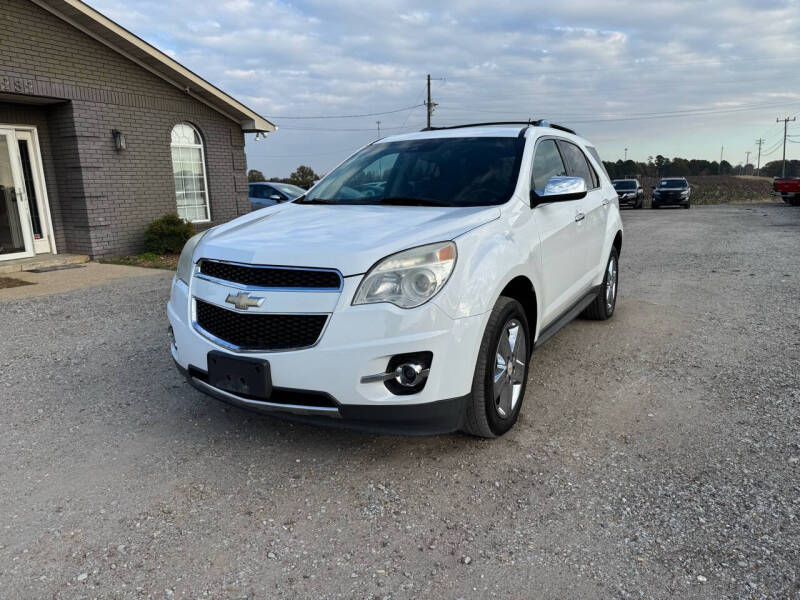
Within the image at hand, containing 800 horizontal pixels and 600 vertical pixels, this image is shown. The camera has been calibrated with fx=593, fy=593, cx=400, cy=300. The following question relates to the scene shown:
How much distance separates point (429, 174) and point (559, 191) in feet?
3.09

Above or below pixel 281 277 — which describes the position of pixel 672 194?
below

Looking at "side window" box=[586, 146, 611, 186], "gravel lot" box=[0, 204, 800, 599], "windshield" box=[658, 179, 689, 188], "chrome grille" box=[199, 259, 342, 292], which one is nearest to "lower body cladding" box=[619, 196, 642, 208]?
"windshield" box=[658, 179, 689, 188]

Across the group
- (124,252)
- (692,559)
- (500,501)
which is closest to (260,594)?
(500,501)

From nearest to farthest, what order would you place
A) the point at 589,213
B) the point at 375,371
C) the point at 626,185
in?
the point at 375,371
the point at 589,213
the point at 626,185

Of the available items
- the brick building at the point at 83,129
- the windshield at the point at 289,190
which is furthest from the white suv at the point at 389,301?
the windshield at the point at 289,190

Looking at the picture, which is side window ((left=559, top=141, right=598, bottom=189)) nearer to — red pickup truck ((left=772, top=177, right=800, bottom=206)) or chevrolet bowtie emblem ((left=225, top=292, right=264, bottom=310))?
chevrolet bowtie emblem ((left=225, top=292, right=264, bottom=310))

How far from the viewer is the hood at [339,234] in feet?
9.48

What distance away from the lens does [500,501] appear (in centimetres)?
284

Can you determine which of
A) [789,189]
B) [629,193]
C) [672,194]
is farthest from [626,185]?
[789,189]

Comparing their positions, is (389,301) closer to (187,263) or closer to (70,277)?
(187,263)

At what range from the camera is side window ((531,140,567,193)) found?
13.5 ft

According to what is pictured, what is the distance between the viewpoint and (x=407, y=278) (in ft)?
9.34

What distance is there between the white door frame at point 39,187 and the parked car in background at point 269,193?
621cm

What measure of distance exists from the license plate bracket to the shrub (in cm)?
946
